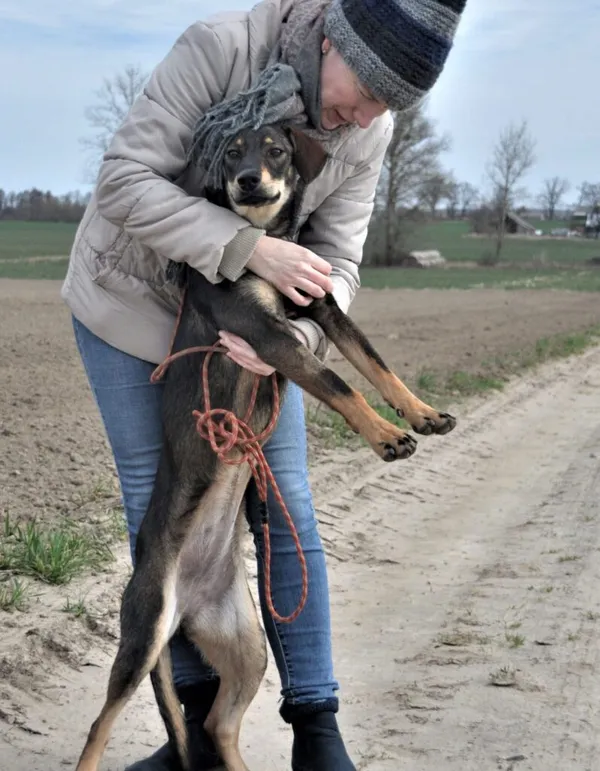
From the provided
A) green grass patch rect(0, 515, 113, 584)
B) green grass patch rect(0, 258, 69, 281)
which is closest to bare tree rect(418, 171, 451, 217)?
green grass patch rect(0, 258, 69, 281)

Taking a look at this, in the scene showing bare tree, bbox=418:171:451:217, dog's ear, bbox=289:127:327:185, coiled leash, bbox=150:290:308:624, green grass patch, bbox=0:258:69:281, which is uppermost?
bare tree, bbox=418:171:451:217

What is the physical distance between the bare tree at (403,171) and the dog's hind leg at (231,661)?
166 feet

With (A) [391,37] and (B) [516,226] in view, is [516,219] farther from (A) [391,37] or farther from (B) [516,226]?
→ (A) [391,37]

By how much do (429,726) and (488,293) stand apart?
977 inches

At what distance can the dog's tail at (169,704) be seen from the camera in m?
3.29

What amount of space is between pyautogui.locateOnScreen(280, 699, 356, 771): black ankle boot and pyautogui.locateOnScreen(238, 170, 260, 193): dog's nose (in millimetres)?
1602

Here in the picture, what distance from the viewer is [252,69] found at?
3156 millimetres

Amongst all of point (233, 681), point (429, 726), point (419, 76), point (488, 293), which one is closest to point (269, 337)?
point (419, 76)

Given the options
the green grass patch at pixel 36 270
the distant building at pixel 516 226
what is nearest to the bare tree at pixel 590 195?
the distant building at pixel 516 226

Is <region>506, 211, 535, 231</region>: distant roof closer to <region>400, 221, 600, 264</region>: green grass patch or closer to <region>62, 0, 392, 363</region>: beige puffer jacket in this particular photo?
<region>400, 221, 600, 264</region>: green grass patch

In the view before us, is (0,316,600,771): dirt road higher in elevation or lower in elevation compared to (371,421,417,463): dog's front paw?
lower

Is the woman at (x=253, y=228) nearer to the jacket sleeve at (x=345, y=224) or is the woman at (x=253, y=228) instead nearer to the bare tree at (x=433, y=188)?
the jacket sleeve at (x=345, y=224)

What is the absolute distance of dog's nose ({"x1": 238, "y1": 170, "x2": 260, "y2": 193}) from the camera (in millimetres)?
3236

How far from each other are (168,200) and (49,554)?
225 cm
